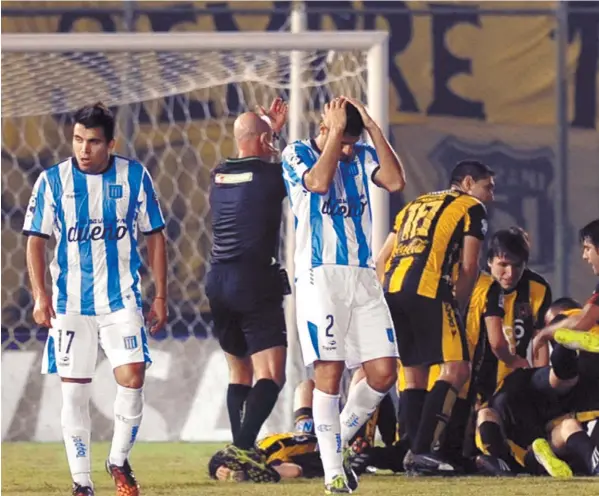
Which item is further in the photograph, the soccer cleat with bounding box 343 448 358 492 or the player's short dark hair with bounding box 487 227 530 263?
the player's short dark hair with bounding box 487 227 530 263

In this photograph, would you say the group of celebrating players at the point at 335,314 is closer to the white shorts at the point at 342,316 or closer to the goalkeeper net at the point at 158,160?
the white shorts at the point at 342,316

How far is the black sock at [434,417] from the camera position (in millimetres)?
7934

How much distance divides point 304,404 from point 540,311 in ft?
4.21

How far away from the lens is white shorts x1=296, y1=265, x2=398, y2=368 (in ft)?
22.5

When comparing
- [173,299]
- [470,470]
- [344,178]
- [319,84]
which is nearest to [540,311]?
[470,470]

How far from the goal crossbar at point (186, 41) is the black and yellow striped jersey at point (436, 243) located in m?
1.53

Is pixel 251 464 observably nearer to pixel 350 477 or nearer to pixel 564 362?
pixel 350 477

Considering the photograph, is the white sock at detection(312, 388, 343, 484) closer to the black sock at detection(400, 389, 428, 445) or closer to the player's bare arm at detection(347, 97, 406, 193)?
the player's bare arm at detection(347, 97, 406, 193)

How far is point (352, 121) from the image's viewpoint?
6844 mm

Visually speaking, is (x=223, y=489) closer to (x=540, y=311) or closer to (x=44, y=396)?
(x=540, y=311)

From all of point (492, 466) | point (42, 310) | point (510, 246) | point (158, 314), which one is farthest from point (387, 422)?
point (42, 310)

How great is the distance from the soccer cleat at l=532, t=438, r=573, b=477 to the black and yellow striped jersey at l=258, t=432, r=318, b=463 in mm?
1039

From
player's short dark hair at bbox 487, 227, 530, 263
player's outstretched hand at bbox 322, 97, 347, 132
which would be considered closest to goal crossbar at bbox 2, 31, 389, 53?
player's short dark hair at bbox 487, 227, 530, 263

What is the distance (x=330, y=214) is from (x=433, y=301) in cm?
120
